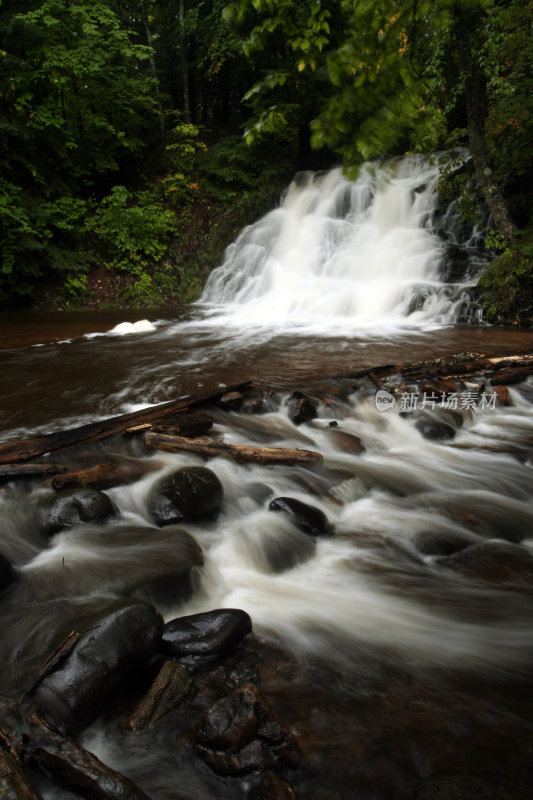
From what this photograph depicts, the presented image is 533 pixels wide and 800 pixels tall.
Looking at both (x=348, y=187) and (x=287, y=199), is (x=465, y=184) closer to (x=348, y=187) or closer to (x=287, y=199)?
(x=348, y=187)

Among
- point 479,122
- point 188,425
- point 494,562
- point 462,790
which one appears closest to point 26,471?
point 188,425

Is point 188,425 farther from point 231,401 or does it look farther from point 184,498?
point 184,498

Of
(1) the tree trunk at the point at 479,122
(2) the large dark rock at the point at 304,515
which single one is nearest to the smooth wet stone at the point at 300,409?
(2) the large dark rock at the point at 304,515

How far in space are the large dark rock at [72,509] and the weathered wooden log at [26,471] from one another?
1.04 ft

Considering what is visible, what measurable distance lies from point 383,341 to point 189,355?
10.1 feet

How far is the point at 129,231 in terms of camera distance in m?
14.1

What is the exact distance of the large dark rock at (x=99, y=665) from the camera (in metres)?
1.68

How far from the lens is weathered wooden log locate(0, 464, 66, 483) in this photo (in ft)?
10.4

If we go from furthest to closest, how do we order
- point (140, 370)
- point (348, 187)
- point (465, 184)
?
point (348, 187), point (465, 184), point (140, 370)

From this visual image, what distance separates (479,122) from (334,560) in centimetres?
939

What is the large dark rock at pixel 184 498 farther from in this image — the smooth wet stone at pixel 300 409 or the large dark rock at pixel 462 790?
the large dark rock at pixel 462 790

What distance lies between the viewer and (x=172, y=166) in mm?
16344

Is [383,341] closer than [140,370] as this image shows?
No

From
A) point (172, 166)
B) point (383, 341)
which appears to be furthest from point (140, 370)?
point (172, 166)
